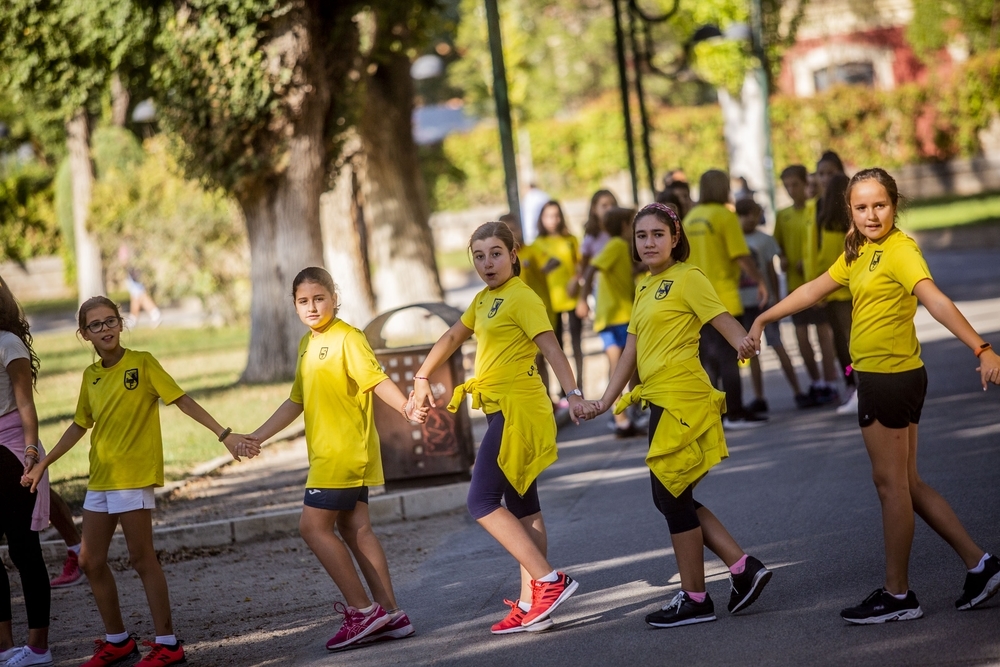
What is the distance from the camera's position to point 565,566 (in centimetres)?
654

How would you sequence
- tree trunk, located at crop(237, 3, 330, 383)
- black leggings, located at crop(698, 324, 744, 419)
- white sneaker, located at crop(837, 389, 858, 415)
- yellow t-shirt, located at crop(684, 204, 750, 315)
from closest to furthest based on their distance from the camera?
black leggings, located at crop(698, 324, 744, 419) < yellow t-shirt, located at crop(684, 204, 750, 315) < white sneaker, located at crop(837, 389, 858, 415) < tree trunk, located at crop(237, 3, 330, 383)

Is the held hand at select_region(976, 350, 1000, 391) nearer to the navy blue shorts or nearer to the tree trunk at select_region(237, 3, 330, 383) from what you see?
the navy blue shorts

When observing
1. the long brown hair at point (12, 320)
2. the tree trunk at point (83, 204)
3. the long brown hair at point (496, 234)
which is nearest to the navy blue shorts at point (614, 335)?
the long brown hair at point (496, 234)

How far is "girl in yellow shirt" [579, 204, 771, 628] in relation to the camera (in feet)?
16.8

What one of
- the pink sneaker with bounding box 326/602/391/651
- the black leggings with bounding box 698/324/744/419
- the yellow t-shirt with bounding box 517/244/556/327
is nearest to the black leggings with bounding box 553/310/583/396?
the yellow t-shirt with bounding box 517/244/556/327

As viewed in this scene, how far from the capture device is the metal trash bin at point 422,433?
8438mm

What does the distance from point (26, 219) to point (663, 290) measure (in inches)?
1536

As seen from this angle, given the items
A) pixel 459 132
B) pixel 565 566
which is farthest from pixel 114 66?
pixel 459 132

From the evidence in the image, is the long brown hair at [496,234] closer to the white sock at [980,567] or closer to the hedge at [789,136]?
the white sock at [980,567]

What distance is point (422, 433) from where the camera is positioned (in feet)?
27.8

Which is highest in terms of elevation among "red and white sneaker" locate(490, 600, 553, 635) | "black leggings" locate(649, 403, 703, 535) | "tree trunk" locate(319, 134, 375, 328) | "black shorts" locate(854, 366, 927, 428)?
"tree trunk" locate(319, 134, 375, 328)

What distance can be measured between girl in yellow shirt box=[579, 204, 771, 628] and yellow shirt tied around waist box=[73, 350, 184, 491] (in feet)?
6.48

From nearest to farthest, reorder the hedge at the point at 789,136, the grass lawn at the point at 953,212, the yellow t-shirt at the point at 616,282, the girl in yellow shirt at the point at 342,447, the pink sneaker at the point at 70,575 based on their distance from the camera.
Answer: the girl in yellow shirt at the point at 342,447 < the pink sneaker at the point at 70,575 < the yellow t-shirt at the point at 616,282 < the grass lawn at the point at 953,212 < the hedge at the point at 789,136

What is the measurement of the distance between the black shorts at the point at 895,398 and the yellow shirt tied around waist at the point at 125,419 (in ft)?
9.96
